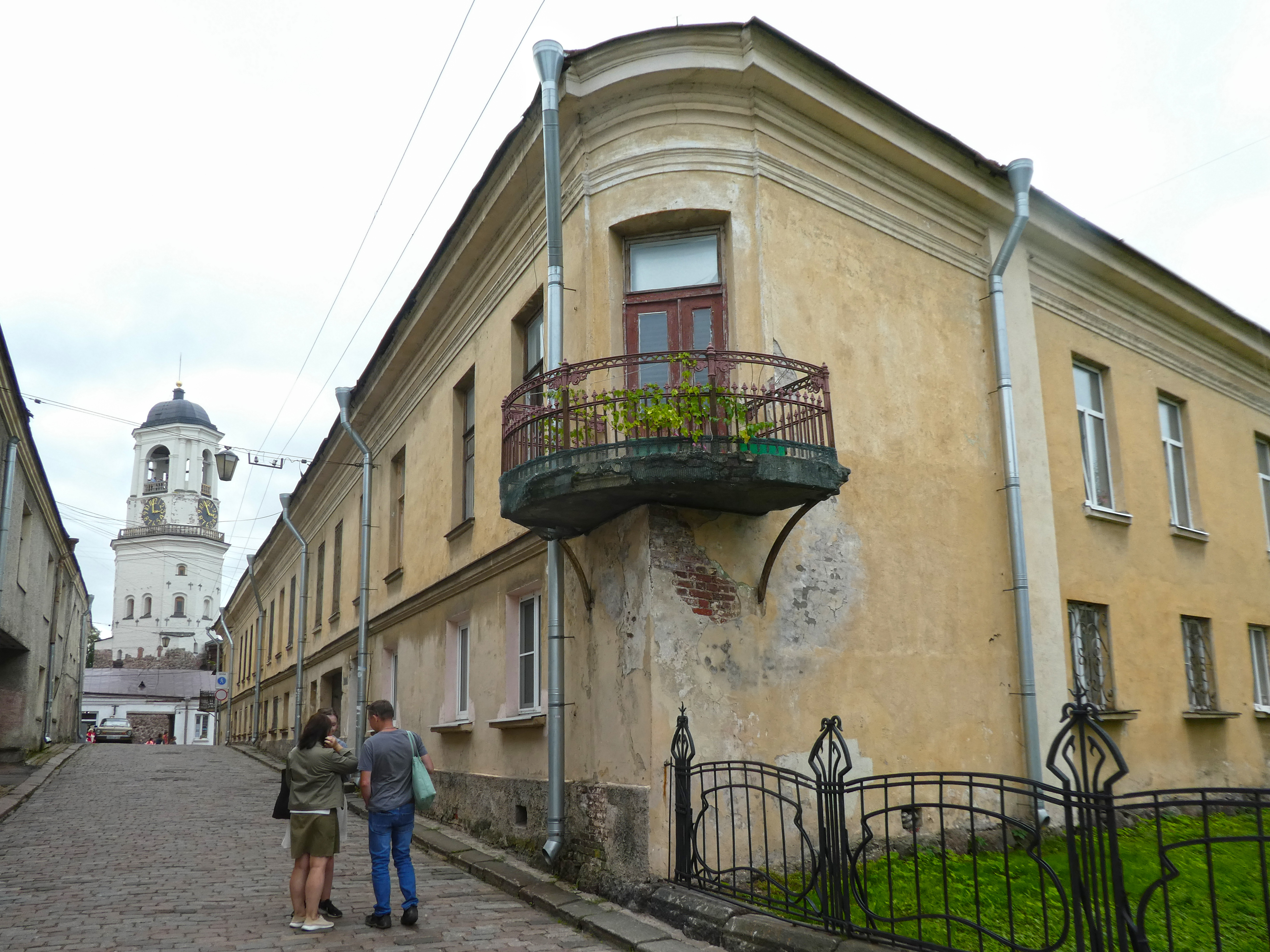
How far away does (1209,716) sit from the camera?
12.7 m

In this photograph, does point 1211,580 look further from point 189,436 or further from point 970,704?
point 189,436

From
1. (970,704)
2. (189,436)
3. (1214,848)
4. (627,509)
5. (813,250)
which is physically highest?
(189,436)

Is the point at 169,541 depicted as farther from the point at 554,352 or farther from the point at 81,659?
the point at 554,352

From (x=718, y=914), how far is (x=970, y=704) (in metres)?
4.22

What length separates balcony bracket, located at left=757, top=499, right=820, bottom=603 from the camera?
8.33 meters

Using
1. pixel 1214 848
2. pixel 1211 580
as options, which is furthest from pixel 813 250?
pixel 1211 580

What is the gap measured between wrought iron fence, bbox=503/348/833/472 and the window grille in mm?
2485

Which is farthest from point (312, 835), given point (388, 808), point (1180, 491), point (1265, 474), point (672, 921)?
point (1265, 474)

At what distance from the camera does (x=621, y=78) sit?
30.8 feet

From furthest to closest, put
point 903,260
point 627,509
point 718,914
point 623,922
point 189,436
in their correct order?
1. point 189,436
2. point 903,260
3. point 627,509
4. point 623,922
5. point 718,914

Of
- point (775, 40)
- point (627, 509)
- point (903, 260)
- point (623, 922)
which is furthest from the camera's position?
point (903, 260)

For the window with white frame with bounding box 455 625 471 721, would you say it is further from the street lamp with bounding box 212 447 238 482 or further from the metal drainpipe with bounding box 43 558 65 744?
the metal drainpipe with bounding box 43 558 65 744

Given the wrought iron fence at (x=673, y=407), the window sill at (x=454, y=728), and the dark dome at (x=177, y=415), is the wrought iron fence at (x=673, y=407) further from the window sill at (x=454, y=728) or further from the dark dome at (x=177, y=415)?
the dark dome at (x=177, y=415)

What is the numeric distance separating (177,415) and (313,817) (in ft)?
235
